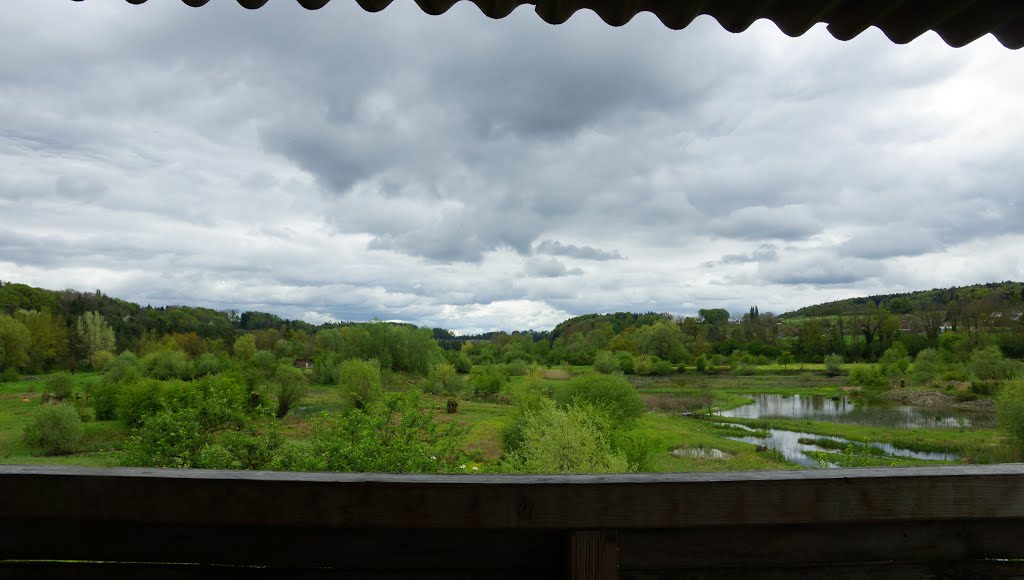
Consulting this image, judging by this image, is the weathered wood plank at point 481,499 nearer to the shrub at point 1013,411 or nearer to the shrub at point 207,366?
the shrub at point 1013,411

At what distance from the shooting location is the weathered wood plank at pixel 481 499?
120 centimetres

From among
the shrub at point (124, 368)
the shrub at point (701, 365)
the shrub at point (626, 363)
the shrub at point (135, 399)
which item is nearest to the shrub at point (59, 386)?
the shrub at point (124, 368)

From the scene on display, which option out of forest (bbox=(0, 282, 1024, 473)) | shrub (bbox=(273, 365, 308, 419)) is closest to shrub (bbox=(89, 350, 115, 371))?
forest (bbox=(0, 282, 1024, 473))

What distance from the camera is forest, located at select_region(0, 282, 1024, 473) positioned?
1669cm

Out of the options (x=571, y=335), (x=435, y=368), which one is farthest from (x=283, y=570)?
(x=571, y=335)

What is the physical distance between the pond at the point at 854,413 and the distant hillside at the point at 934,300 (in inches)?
541

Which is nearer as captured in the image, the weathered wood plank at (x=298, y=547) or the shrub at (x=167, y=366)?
the weathered wood plank at (x=298, y=547)

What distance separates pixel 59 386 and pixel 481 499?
166 feet

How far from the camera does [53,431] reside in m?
28.7

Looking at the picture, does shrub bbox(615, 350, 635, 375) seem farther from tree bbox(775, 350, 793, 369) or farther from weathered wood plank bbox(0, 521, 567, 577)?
weathered wood plank bbox(0, 521, 567, 577)

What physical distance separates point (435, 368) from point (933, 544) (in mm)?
48172

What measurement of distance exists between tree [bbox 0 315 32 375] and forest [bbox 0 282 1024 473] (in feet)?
0.47

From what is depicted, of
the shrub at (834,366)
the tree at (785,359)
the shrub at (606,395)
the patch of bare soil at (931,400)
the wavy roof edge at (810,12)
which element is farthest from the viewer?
the tree at (785,359)

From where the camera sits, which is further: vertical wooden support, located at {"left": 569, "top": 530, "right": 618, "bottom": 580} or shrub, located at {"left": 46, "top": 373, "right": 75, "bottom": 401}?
shrub, located at {"left": 46, "top": 373, "right": 75, "bottom": 401}
